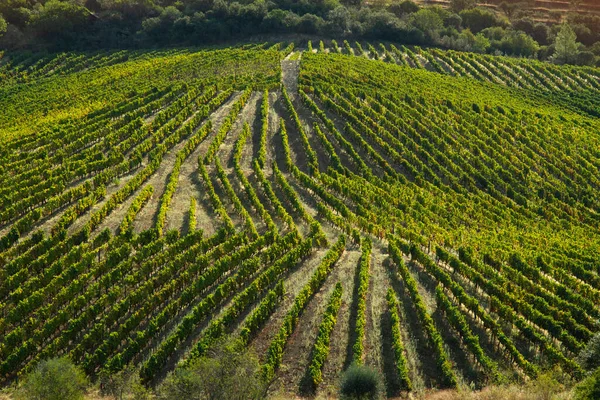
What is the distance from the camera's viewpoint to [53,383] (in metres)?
22.1

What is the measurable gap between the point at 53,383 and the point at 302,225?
20.4 m

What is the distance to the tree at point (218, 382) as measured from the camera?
73.6 ft

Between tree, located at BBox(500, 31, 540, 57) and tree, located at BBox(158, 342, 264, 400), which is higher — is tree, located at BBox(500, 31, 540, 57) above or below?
above

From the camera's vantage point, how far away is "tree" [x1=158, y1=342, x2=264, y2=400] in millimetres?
22422

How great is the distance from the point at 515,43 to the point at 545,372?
276 ft

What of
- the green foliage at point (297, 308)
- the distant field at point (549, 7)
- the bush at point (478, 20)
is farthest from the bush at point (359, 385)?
the distant field at point (549, 7)

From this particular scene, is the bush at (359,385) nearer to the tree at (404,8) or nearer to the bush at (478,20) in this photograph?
the bush at (478,20)

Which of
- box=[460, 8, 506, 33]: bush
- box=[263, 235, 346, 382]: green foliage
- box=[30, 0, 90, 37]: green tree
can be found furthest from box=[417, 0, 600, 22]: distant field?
box=[263, 235, 346, 382]: green foliage

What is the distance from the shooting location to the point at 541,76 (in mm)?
85312

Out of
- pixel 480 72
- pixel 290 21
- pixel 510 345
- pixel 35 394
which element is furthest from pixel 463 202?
pixel 290 21

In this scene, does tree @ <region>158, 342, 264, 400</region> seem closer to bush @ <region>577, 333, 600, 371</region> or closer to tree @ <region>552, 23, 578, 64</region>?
bush @ <region>577, 333, 600, 371</region>

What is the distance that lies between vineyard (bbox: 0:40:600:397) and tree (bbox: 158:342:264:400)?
2.52 m

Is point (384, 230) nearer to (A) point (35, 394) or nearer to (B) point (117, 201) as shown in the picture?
(B) point (117, 201)

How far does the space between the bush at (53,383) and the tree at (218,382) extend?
3.46 meters
